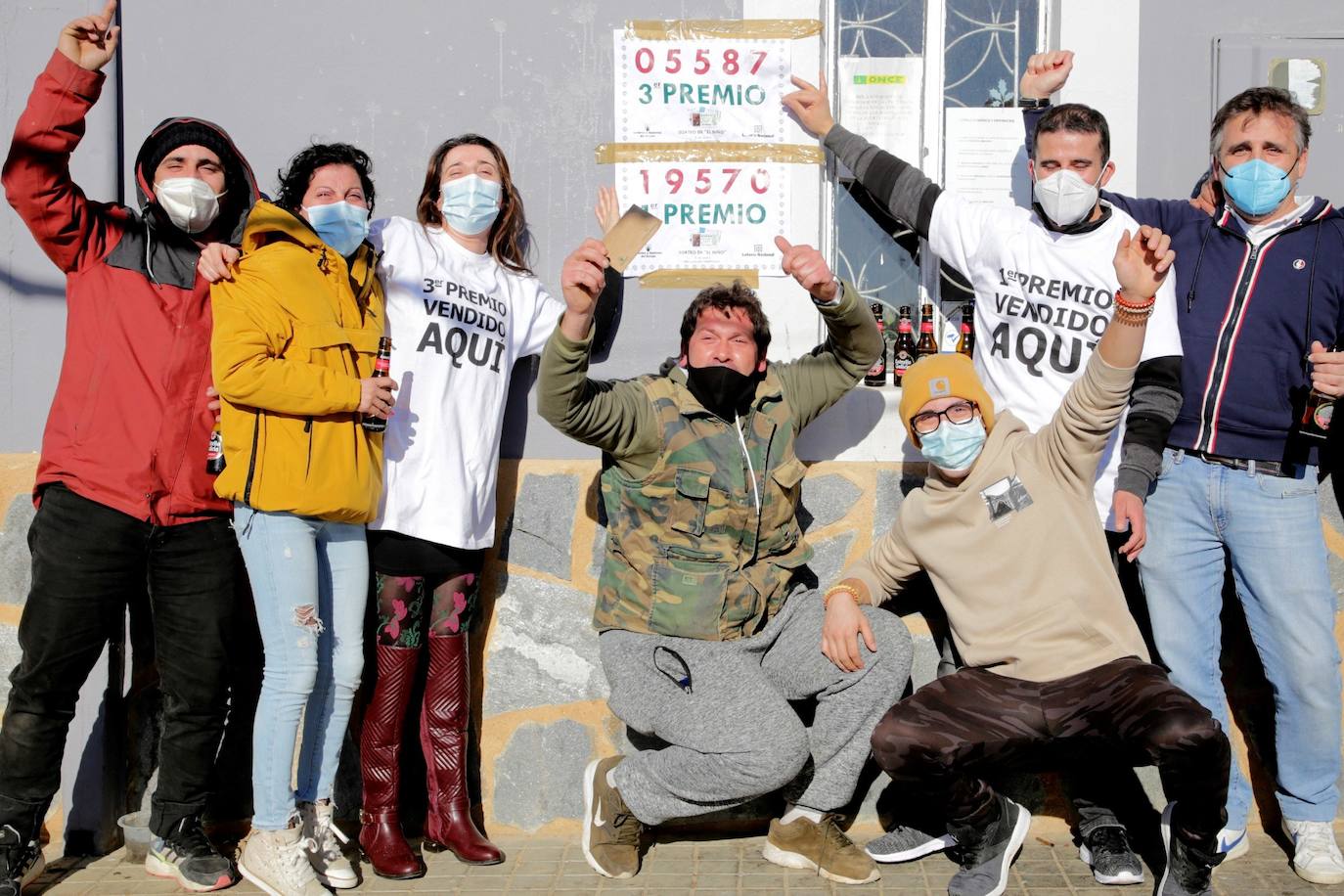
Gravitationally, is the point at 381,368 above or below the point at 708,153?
below

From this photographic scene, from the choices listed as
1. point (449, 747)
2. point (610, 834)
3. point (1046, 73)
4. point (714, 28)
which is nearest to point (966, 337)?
point (1046, 73)

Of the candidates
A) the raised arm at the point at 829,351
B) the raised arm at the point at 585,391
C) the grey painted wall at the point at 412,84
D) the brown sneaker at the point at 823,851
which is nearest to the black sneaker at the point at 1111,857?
the brown sneaker at the point at 823,851

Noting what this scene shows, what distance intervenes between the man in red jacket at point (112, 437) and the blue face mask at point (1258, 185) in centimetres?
330

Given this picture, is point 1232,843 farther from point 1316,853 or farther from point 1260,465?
point 1260,465

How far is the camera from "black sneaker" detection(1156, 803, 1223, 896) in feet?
12.6

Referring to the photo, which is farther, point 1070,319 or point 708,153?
point 708,153

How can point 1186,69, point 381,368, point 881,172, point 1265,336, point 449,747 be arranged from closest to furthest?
point 381,368
point 1265,336
point 449,747
point 881,172
point 1186,69

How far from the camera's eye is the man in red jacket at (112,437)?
3.92 m

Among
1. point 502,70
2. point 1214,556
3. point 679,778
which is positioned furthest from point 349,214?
point 1214,556

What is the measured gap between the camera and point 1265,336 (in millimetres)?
4188

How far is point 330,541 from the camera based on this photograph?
4.09 meters

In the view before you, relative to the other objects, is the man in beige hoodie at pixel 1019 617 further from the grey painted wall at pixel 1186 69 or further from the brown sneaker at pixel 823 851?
the grey painted wall at pixel 1186 69

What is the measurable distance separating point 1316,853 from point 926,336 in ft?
7.47

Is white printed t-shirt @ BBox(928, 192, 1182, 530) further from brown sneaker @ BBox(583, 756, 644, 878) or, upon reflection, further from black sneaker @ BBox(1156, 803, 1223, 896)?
brown sneaker @ BBox(583, 756, 644, 878)
